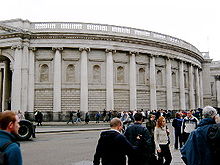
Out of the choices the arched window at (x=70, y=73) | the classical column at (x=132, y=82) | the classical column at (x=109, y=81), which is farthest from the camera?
the classical column at (x=132, y=82)

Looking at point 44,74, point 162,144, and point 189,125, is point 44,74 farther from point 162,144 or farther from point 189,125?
point 162,144

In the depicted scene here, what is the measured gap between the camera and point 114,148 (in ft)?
14.6

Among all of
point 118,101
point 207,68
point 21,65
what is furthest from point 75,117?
point 207,68

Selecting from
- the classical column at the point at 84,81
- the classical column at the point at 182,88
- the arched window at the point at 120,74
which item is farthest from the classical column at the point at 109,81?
the classical column at the point at 182,88

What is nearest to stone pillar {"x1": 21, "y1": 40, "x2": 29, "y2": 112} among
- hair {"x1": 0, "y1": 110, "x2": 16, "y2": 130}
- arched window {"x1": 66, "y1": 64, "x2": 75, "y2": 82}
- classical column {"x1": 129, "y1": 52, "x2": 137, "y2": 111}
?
arched window {"x1": 66, "y1": 64, "x2": 75, "y2": 82}

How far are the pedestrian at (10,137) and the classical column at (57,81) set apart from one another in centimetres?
2748

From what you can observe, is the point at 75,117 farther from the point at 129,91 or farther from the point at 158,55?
the point at 158,55

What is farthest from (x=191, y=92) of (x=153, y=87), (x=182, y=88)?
(x=153, y=87)

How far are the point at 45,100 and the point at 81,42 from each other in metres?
8.14

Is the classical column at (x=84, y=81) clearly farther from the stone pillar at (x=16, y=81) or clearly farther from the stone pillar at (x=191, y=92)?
the stone pillar at (x=191, y=92)

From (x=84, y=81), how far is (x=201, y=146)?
27.4 meters

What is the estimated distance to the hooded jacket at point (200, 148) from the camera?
141 inches

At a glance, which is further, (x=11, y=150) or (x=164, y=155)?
(x=164, y=155)

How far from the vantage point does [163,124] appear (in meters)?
7.49
